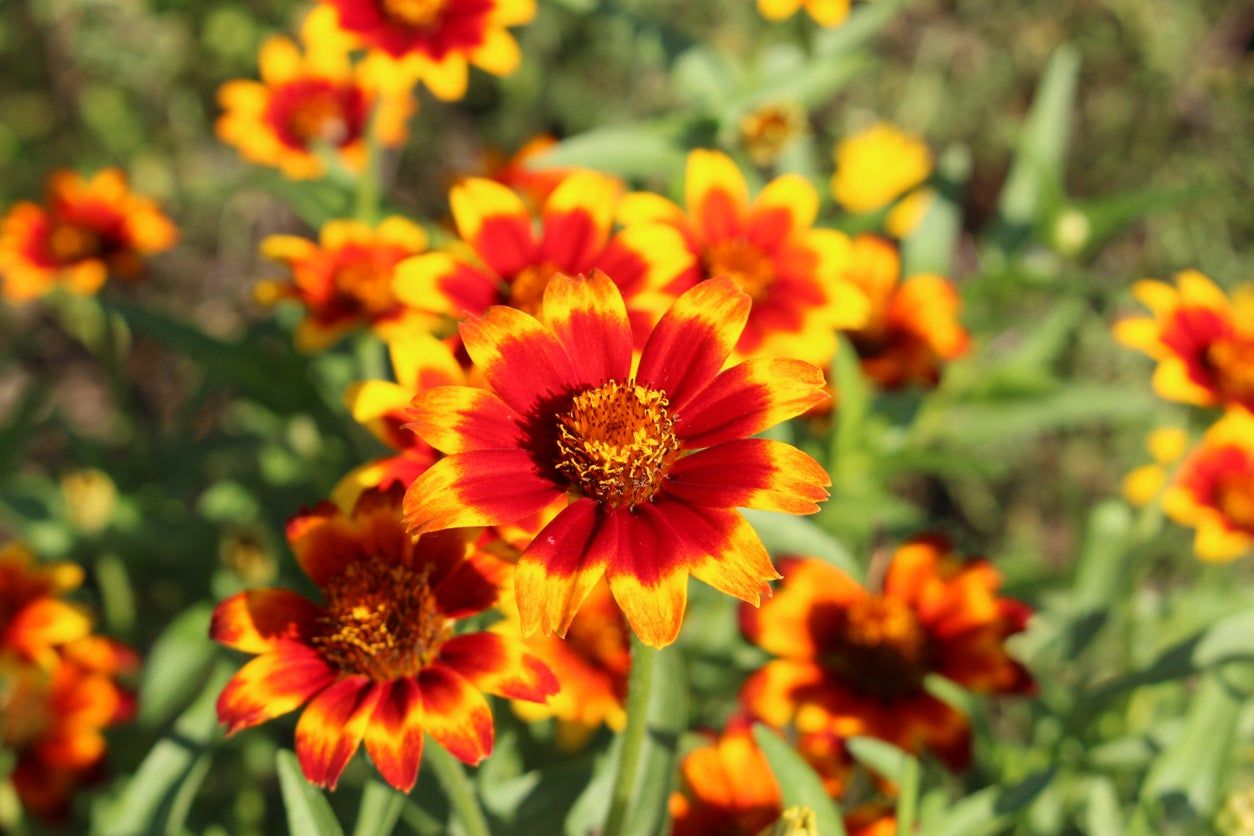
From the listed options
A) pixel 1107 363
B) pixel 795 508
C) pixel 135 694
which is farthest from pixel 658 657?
pixel 1107 363

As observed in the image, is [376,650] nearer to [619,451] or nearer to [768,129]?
[619,451]

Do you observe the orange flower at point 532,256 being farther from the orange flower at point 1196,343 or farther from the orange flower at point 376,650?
the orange flower at point 1196,343

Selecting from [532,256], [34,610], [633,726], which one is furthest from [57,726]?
[633,726]

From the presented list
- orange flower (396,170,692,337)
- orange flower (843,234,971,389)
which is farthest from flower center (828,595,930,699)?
orange flower (396,170,692,337)

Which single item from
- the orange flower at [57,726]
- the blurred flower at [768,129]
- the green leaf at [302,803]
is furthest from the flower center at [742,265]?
the orange flower at [57,726]

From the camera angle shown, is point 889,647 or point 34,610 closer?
point 889,647
